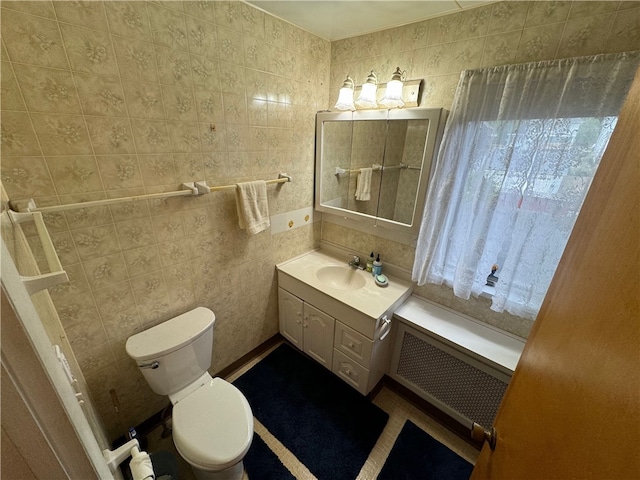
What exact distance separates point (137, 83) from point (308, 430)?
2.04 metres

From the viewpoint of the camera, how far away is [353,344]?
5.32ft

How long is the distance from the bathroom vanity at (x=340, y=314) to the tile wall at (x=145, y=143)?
348mm

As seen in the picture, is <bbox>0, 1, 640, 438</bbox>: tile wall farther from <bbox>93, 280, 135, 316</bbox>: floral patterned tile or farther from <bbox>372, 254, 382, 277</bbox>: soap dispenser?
<bbox>372, 254, 382, 277</bbox>: soap dispenser

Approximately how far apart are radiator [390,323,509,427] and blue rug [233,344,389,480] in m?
0.33

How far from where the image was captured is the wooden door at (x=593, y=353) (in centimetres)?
33

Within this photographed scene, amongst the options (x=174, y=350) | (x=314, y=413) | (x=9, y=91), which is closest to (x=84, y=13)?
(x=9, y=91)

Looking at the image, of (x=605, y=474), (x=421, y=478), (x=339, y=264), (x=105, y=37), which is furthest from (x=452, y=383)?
(x=105, y=37)

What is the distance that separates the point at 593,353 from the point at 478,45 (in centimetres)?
145

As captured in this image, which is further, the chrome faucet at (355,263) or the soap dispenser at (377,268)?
the chrome faucet at (355,263)

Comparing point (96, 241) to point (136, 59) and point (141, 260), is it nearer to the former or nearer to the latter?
point (141, 260)

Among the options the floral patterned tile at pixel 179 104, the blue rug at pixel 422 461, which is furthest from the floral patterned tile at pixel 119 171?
the blue rug at pixel 422 461

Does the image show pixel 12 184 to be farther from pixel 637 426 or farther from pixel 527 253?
pixel 527 253

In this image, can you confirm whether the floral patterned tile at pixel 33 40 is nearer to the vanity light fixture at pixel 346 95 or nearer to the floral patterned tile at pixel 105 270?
the floral patterned tile at pixel 105 270

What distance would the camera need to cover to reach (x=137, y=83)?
1085mm
